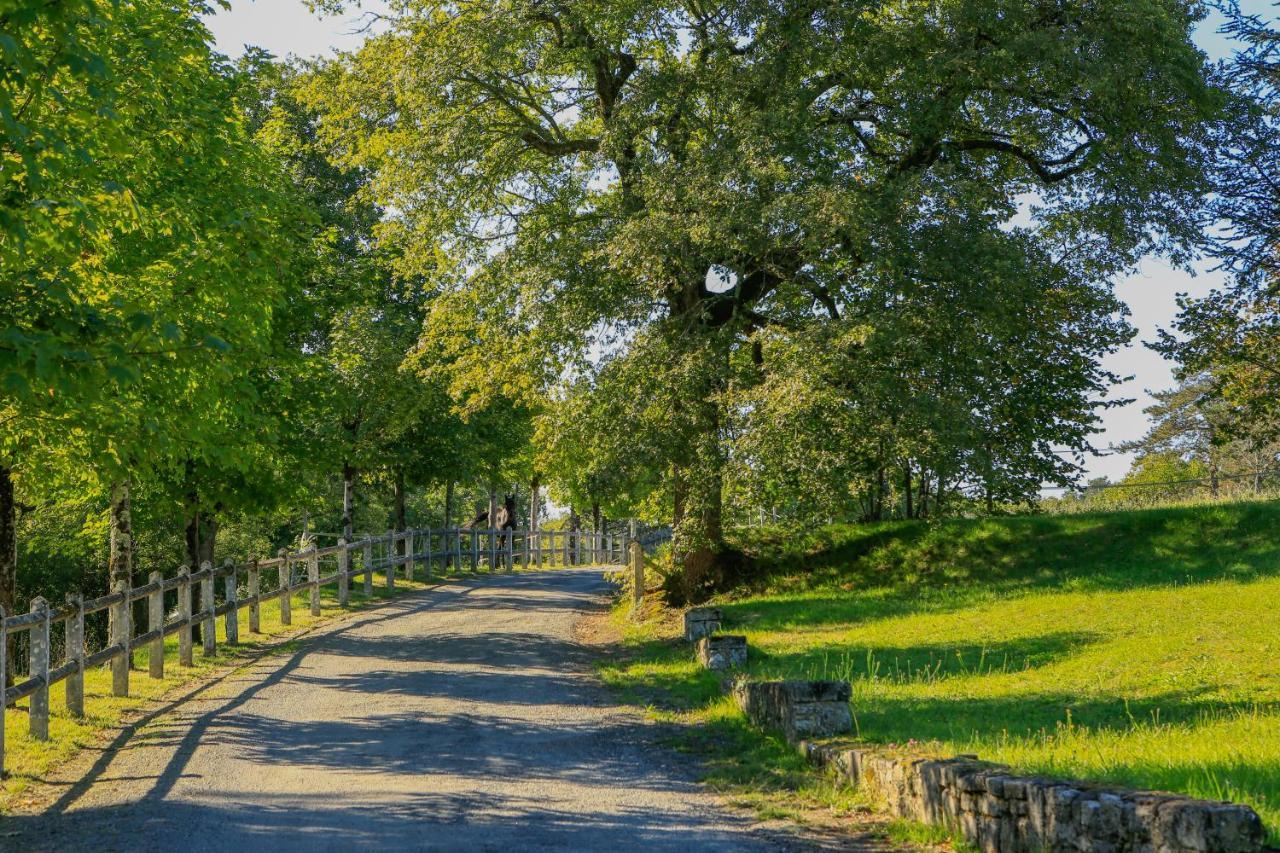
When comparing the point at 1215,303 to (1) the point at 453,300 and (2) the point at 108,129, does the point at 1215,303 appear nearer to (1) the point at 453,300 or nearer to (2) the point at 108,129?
(1) the point at 453,300

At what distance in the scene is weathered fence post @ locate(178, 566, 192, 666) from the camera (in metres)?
16.0

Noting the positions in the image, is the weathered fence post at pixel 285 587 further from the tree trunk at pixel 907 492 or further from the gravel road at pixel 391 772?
the tree trunk at pixel 907 492

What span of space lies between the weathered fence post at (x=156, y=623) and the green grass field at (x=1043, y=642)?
6132 millimetres

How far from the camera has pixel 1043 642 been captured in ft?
49.2

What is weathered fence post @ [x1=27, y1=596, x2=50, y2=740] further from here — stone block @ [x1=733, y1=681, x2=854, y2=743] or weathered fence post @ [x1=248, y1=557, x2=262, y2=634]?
weathered fence post @ [x1=248, y1=557, x2=262, y2=634]

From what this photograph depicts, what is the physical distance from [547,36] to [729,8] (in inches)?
172

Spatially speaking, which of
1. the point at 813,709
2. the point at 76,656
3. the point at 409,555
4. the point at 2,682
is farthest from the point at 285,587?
the point at 813,709

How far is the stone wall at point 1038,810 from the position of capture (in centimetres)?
548

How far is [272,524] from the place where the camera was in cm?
4806

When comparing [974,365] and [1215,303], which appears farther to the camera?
[1215,303]

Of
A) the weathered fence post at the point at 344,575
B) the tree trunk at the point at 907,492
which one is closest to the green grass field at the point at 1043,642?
the tree trunk at the point at 907,492

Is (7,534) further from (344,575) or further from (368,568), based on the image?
(368,568)

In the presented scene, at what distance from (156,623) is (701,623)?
305 inches

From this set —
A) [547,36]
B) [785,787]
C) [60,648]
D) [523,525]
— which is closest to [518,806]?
[785,787]
